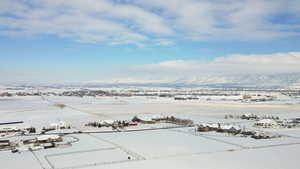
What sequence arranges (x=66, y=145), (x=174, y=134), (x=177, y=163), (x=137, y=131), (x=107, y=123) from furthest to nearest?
(x=107, y=123) → (x=137, y=131) → (x=174, y=134) → (x=66, y=145) → (x=177, y=163)

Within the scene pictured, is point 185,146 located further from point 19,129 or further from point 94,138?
point 19,129

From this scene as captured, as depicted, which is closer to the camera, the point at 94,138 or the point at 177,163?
the point at 177,163

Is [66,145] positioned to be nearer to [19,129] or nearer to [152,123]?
[19,129]

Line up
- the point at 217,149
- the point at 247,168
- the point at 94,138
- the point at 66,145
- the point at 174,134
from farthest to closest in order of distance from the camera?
1. the point at 174,134
2. the point at 94,138
3. the point at 66,145
4. the point at 217,149
5. the point at 247,168

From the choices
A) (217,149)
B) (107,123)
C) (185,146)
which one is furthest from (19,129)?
(217,149)

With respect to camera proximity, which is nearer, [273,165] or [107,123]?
[273,165]

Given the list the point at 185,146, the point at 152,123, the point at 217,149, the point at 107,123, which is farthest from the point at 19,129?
the point at 217,149

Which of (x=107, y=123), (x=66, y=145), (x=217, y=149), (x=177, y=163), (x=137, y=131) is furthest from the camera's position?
(x=107, y=123)

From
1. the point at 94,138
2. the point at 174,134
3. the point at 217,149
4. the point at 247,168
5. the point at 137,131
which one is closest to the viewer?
the point at 247,168

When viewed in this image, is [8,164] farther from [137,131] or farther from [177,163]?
[137,131]
